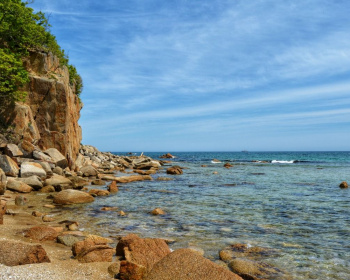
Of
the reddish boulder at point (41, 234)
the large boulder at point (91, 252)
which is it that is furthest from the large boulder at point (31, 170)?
the large boulder at point (91, 252)

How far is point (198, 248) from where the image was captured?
7406 mm

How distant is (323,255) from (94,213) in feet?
26.8

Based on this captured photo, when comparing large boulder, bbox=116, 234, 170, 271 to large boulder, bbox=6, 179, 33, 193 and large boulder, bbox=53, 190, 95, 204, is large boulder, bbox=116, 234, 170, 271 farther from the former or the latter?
large boulder, bbox=6, 179, 33, 193

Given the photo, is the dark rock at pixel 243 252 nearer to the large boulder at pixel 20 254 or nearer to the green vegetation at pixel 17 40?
the large boulder at pixel 20 254

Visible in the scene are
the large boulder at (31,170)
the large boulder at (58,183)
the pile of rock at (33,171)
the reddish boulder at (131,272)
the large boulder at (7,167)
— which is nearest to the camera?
the reddish boulder at (131,272)

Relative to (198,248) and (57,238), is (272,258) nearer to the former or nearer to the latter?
(198,248)

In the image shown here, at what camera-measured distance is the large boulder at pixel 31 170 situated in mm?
17078

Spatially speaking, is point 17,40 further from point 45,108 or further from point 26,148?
point 26,148

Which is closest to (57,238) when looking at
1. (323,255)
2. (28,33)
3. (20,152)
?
(323,255)

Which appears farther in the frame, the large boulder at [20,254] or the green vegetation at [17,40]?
the green vegetation at [17,40]

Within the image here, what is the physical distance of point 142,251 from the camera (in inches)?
245

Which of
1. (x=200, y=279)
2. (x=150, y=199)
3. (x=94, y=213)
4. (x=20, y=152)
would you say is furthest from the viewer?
(x=20, y=152)

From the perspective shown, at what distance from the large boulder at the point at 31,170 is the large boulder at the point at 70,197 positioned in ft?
16.9

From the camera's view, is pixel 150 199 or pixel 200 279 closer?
pixel 200 279
